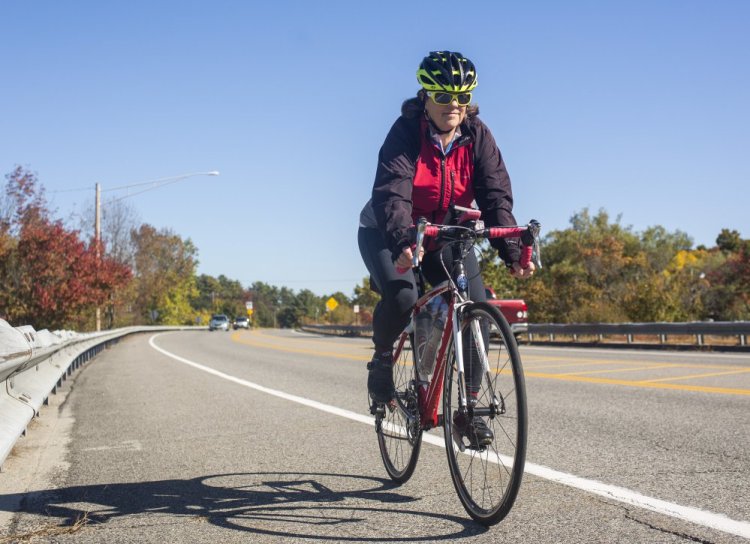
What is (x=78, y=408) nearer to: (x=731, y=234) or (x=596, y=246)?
(x=596, y=246)

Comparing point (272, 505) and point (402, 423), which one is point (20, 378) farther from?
point (402, 423)

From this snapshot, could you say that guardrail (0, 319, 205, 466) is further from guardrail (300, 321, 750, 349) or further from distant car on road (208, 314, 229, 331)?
distant car on road (208, 314, 229, 331)

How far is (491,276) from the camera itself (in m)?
46.7

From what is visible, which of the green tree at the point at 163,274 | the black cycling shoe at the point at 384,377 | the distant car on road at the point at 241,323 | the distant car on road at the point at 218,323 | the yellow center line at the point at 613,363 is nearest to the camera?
the black cycling shoe at the point at 384,377

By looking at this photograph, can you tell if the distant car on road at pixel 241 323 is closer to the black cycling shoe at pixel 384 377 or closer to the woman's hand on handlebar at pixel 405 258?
the black cycling shoe at pixel 384 377

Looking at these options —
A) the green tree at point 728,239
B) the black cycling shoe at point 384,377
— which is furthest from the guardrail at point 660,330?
the green tree at point 728,239

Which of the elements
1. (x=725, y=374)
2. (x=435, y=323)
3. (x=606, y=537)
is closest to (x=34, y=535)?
(x=435, y=323)

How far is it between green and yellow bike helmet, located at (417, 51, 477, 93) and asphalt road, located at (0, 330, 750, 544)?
6.99 feet

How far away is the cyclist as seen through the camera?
408 cm

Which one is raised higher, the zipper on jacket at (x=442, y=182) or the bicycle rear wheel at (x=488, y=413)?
the zipper on jacket at (x=442, y=182)

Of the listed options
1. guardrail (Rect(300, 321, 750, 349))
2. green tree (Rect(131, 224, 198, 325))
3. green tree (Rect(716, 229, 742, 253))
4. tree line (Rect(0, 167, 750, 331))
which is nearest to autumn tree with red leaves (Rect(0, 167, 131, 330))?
tree line (Rect(0, 167, 750, 331))

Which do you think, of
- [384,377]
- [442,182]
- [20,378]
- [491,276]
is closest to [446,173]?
[442,182]

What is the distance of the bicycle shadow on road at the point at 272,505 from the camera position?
3729 millimetres

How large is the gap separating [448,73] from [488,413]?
171cm
